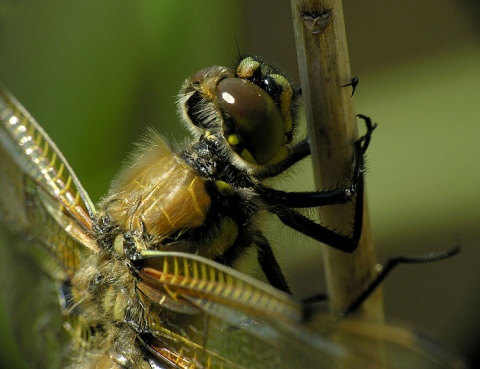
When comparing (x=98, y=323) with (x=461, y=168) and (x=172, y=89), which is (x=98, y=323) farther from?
(x=461, y=168)

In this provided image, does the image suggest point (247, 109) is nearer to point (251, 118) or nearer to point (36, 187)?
point (251, 118)

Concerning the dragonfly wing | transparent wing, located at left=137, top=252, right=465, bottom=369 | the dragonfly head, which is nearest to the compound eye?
the dragonfly head

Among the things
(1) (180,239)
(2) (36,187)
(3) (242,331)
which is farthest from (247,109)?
(2) (36,187)

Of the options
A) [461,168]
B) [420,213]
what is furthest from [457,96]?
[420,213]

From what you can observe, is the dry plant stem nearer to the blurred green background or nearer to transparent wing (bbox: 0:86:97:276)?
the blurred green background

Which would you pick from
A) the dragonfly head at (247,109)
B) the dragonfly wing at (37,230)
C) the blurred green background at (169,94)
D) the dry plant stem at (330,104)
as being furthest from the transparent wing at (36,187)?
the dry plant stem at (330,104)

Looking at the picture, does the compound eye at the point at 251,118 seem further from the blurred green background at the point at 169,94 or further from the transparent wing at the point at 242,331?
the blurred green background at the point at 169,94
